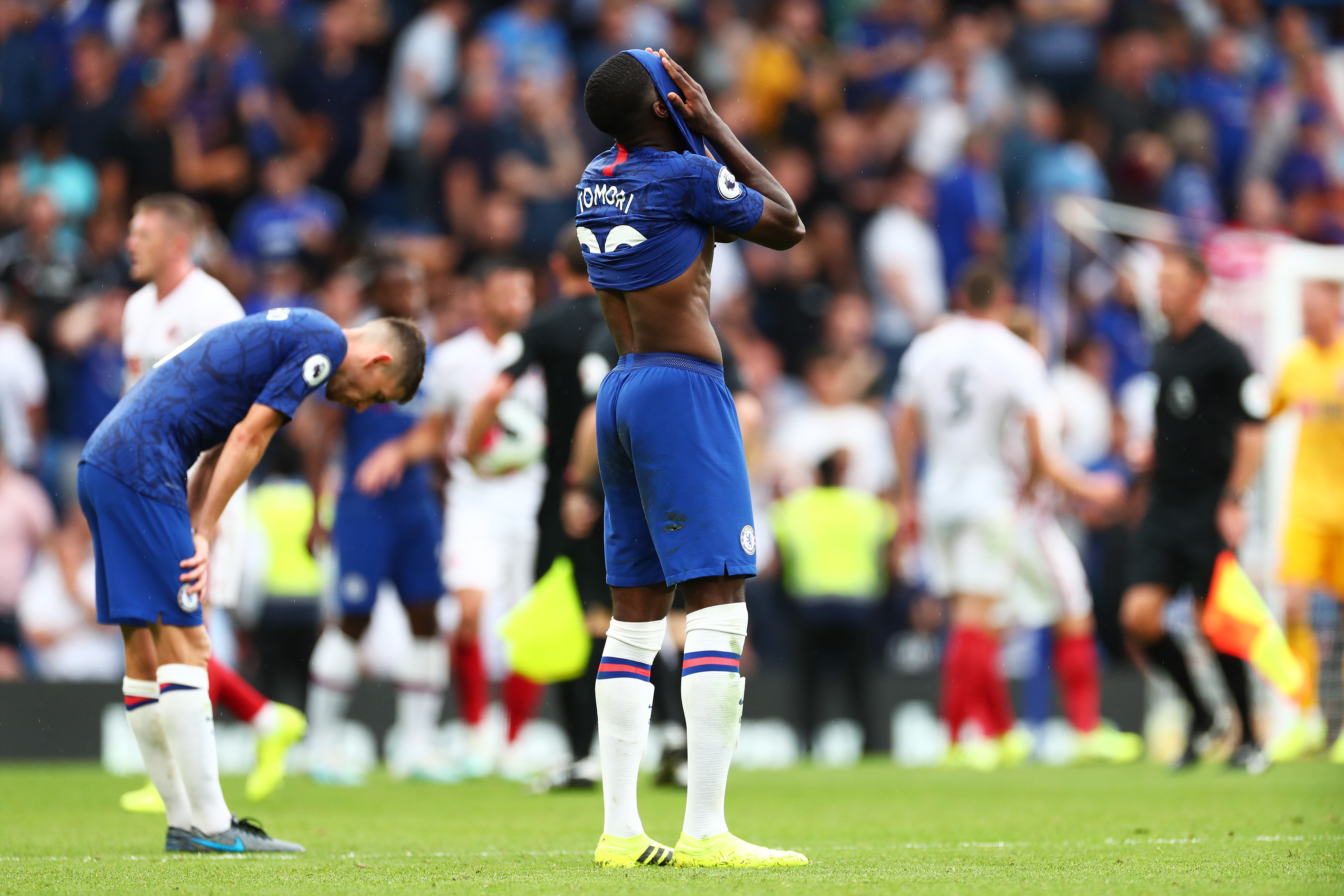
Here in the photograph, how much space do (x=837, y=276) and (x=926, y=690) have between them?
4847 millimetres

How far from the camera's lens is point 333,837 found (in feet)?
21.6

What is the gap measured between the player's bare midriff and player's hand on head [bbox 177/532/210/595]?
1640mm

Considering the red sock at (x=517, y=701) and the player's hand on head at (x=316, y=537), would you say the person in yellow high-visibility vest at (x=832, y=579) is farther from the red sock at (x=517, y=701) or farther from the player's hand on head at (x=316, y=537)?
the player's hand on head at (x=316, y=537)

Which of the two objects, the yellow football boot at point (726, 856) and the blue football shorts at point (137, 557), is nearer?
the yellow football boot at point (726, 856)

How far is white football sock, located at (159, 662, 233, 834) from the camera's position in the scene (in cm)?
570

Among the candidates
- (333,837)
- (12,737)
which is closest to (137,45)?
(12,737)

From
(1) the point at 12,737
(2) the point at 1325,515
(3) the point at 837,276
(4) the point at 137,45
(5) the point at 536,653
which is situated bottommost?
(1) the point at 12,737

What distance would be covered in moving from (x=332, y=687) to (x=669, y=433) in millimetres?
5927

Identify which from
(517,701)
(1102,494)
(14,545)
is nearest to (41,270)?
(14,545)

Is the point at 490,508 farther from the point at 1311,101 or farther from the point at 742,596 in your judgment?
the point at 1311,101

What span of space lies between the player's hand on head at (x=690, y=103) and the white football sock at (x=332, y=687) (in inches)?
229

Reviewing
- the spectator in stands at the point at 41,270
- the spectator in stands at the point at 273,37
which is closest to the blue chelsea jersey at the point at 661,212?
the spectator in stands at the point at 41,270

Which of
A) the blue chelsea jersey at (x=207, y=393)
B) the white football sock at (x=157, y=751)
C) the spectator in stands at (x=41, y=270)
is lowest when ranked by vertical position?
the white football sock at (x=157, y=751)

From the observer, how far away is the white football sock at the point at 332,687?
10383 millimetres
